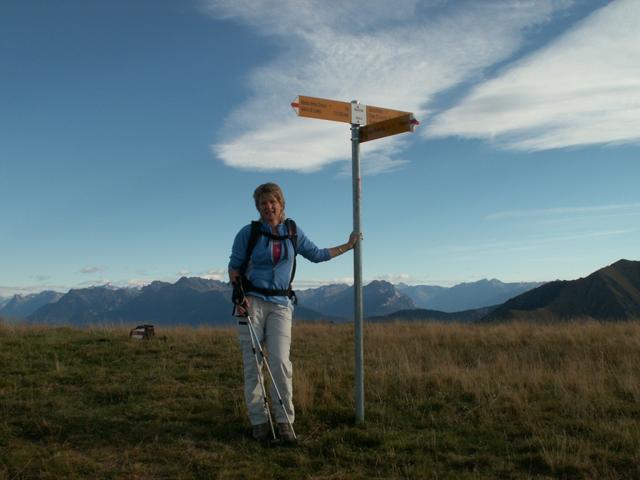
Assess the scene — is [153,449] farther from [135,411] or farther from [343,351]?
[343,351]

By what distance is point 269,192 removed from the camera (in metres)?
5.40

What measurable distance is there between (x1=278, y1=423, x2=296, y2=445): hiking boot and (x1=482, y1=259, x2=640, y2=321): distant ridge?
308 feet

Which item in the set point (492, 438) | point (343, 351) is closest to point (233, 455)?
point (492, 438)

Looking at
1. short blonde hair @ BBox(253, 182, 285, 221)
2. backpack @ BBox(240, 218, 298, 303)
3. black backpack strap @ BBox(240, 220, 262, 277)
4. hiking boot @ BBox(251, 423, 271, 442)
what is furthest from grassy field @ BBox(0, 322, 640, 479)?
short blonde hair @ BBox(253, 182, 285, 221)

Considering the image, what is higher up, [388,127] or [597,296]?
[388,127]

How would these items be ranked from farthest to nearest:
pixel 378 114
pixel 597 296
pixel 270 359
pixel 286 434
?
pixel 597 296
pixel 378 114
pixel 270 359
pixel 286 434

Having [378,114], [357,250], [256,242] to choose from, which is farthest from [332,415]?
[378,114]

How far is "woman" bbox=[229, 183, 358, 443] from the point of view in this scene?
17.5 ft

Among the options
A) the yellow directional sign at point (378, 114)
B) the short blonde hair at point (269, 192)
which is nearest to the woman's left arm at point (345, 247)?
the short blonde hair at point (269, 192)

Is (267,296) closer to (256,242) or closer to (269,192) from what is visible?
(256,242)

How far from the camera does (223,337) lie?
40.6ft

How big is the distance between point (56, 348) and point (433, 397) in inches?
294

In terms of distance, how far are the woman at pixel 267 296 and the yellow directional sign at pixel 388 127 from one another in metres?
1.22

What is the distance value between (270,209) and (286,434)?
2282mm
